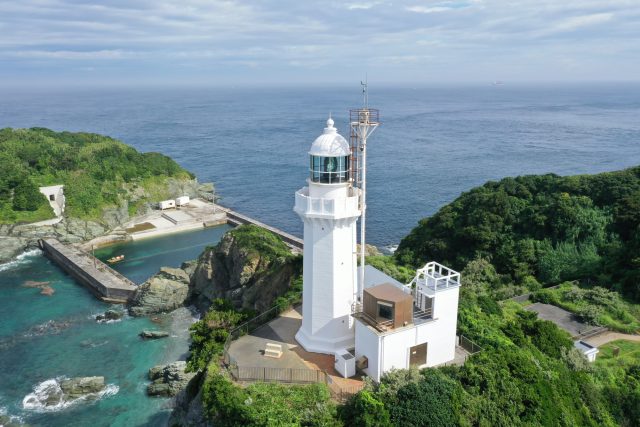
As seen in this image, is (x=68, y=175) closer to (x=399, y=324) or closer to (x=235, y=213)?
(x=235, y=213)

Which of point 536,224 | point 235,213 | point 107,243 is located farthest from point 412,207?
point 107,243

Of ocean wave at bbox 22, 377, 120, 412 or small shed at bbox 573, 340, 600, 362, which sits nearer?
small shed at bbox 573, 340, 600, 362

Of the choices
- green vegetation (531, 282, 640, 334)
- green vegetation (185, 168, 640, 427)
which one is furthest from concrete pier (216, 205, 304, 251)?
green vegetation (531, 282, 640, 334)

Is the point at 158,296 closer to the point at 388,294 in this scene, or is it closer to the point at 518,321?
the point at 388,294

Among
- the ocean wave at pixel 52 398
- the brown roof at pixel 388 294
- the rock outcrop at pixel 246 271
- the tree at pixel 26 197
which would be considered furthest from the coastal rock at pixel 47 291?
the brown roof at pixel 388 294

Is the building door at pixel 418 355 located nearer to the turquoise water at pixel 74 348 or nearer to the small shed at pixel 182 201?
the turquoise water at pixel 74 348

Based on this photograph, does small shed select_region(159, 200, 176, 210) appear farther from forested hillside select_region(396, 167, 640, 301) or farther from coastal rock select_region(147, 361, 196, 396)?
coastal rock select_region(147, 361, 196, 396)
